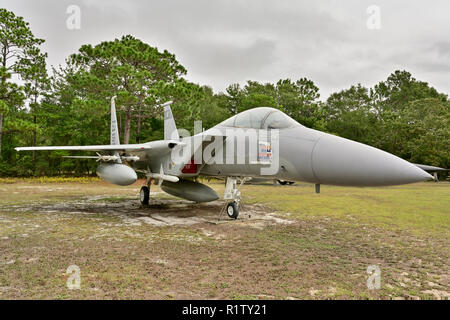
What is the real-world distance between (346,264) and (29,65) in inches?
1008

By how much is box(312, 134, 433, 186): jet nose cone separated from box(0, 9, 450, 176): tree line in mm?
16582

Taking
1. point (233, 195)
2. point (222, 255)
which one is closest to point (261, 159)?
point (233, 195)

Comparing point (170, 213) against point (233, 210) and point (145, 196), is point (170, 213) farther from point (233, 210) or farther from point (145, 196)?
point (233, 210)

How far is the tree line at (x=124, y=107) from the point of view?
19.4 meters

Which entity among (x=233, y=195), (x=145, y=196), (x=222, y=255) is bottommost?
(x=222, y=255)

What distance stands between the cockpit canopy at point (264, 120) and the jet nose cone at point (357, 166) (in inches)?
39.2

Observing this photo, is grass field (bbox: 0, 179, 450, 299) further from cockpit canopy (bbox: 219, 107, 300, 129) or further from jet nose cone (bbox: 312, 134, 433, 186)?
cockpit canopy (bbox: 219, 107, 300, 129)

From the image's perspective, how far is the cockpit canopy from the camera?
5.38 m

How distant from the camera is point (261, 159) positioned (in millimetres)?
5410

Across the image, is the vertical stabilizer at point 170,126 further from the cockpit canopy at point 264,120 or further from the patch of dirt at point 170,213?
the cockpit canopy at point 264,120

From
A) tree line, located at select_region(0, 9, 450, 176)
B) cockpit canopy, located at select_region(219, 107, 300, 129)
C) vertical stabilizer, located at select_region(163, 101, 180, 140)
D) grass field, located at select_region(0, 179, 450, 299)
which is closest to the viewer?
grass field, located at select_region(0, 179, 450, 299)

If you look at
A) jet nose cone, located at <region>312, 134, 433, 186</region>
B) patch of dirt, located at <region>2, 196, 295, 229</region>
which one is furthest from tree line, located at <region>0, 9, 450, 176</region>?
jet nose cone, located at <region>312, 134, 433, 186</region>

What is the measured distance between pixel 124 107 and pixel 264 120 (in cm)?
1743
